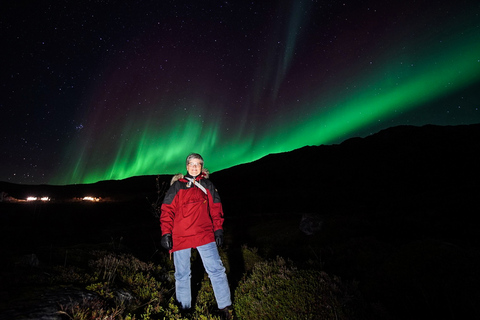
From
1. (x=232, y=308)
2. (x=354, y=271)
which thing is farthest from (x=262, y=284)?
(x=354, y=271)

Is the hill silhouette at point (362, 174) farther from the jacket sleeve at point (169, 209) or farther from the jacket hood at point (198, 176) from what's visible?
the jacket sleeve at point (169, 209)

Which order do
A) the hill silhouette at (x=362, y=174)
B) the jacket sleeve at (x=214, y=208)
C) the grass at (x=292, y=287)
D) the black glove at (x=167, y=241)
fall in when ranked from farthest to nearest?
the hill silhouette at (x=362, y=174), the jacket sleeve at (x=214, y=208), the black glove at (x=167, y=241), the grass at (x=292, y=287)

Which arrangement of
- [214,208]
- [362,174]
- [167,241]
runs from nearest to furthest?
[167,241]
[214,208]
[362,174]

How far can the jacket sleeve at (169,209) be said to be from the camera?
411 centimetres

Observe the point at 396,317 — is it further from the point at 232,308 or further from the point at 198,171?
the point at 198,171

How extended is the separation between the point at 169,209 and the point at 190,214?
44 centimetres

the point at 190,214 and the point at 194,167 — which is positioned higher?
the point at 194,167

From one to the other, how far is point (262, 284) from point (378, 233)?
25.4 feet

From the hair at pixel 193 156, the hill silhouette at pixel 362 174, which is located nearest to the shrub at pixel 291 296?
the hair at pixel 193 156

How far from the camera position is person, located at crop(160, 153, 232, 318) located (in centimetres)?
402

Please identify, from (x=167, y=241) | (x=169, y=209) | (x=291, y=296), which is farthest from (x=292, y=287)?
(x=169, y=209)

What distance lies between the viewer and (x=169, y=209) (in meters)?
4.21

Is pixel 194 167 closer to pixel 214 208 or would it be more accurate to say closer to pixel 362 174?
pixel 214 208

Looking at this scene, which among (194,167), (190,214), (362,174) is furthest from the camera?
(362,174)
